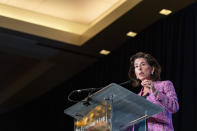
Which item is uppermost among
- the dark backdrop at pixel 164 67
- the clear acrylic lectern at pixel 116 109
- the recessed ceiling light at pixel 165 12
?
the recessed ceiling light at pixel 165 12

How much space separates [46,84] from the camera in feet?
29.9

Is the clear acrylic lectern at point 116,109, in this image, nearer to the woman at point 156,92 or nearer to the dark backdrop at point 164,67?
the woman at point 156,92

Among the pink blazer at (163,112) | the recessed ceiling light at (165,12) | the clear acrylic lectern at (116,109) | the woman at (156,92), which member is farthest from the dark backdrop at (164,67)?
the clear acrylic lectern at (116,109)

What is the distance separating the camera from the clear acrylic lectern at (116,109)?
2.86 metres

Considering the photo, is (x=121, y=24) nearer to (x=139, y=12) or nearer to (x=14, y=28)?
(x=139, y=12)

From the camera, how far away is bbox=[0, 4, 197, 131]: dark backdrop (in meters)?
5.37

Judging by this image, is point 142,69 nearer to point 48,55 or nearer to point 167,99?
point 167,99

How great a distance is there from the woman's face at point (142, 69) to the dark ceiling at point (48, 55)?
→ 7.65 feet

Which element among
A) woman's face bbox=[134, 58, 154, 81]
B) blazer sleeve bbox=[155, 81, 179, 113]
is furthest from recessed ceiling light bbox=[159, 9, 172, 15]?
blazer sleeve bbox=[155, 81, 179, 113]

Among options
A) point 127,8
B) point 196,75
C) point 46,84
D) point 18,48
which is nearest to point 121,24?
point 127,8

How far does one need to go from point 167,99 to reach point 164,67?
8.69ft

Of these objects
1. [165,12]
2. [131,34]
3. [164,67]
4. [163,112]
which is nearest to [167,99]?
[163,112]

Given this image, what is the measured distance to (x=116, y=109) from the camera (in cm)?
296

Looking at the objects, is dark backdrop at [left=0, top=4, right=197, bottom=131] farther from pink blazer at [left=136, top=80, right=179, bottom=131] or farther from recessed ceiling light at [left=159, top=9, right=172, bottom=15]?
pink blazer at [left=136, top=80, right=179, bottom=131]
